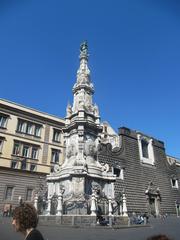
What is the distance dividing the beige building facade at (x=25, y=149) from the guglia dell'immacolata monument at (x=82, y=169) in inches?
546

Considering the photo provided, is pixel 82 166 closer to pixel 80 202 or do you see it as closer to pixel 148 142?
pixel 80 202

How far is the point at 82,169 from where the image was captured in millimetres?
14484

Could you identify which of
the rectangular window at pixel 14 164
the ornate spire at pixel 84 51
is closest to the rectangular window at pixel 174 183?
the rectangular window at pixel 14 164

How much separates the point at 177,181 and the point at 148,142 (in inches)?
407

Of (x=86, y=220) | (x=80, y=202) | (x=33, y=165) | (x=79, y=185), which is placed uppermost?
(x=33, y=165)

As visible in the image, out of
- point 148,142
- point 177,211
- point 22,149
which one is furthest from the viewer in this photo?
point 148,142

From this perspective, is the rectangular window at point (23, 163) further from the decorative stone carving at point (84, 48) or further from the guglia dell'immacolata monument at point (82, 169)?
the decorative stone carving at point (84, 48)

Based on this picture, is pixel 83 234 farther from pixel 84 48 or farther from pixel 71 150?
pixel 84 48

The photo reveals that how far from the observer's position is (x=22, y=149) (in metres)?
33.1

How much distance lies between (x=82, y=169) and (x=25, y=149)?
832 inches

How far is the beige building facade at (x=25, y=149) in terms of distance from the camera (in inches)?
1169

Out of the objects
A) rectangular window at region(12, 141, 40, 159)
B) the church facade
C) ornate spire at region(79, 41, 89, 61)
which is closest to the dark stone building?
the church facade

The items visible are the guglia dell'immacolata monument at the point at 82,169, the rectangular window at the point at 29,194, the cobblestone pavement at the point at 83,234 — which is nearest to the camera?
the cobblestone pavement at the point at 83,234

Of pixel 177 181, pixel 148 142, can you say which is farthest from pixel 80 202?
pixel 177 181
